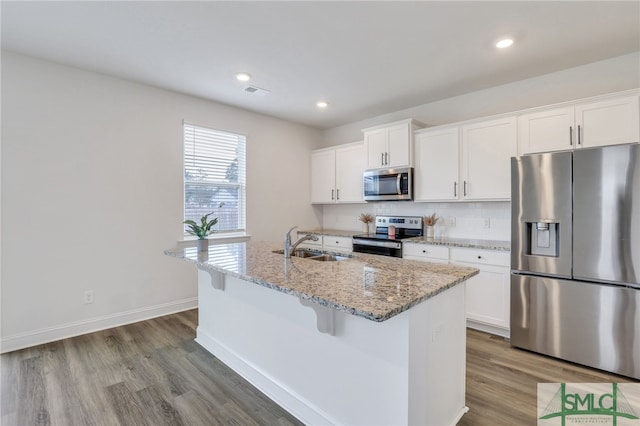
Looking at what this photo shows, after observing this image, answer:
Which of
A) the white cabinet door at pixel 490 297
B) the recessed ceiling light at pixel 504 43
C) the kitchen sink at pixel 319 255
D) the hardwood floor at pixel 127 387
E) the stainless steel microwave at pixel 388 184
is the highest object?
the recessed ceiling light at pixel 504 43

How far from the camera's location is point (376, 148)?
4.18 meters

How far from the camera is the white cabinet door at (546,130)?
2.78 m

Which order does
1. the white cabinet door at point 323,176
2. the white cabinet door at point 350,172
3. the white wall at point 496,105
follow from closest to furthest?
the white wall at point 496,105, the white cabinet door at point 350,172, the white cabinet door at point 323,176

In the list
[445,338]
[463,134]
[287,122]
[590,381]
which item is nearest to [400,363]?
[445,338]

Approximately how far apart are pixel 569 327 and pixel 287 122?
14.0 ft

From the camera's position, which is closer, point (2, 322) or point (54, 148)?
point (2, 322)

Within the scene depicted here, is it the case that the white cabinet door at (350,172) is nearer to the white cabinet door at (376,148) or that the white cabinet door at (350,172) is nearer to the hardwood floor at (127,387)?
the white cabinet door at (376,148)

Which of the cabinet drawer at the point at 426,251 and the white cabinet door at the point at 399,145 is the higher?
the white cabinet door at the point at 399,145

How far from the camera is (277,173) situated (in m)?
4.79

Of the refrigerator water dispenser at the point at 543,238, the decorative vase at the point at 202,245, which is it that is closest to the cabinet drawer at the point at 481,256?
the refrigerator water dispenser at the point at 543,238

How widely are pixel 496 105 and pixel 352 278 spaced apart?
10.00 ft

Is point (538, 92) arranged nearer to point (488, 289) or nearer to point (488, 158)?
point (488, 158)

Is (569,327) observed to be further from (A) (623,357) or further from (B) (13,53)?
(B) (13,53)

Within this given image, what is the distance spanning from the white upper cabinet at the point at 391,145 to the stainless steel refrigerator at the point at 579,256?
1.32 metres
